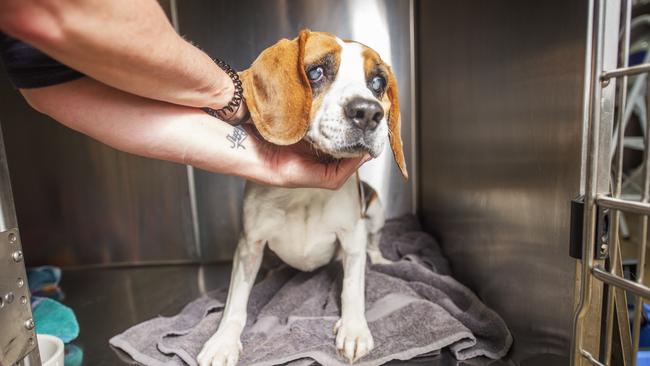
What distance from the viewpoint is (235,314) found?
2.78 ft

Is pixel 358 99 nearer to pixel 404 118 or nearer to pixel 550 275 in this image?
pixel 550 275

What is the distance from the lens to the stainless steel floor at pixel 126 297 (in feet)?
2.72

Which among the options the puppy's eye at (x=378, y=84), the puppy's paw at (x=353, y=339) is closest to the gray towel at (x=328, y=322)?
the puppy's paw at (x=353, y=339)

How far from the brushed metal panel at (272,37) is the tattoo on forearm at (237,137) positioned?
9.0 inches

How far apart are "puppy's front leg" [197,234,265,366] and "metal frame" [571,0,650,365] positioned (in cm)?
56

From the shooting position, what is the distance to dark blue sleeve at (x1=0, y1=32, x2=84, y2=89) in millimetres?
482

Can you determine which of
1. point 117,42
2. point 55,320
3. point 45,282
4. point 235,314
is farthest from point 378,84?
point 45,282

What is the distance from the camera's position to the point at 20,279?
21.1 inches

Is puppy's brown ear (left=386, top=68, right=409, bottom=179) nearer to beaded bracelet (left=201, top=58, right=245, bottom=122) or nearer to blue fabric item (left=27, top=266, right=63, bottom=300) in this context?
beaded bracelet (left=201, top=58, right=245, bottom=122)

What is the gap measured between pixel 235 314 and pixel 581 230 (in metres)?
0.64

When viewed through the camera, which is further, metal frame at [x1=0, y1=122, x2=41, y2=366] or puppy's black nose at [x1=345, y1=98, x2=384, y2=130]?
puppy's black nose at [x1=345, y1=98, x2=384, y2=130]

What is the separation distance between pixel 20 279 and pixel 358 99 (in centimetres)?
53

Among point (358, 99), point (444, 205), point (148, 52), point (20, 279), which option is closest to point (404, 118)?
point (444, 205)

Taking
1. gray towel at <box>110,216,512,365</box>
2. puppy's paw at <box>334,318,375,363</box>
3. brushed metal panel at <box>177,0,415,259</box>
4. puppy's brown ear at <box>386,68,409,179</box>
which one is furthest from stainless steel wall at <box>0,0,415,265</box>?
puppy's paw at <box>334,318,375,363</box>
